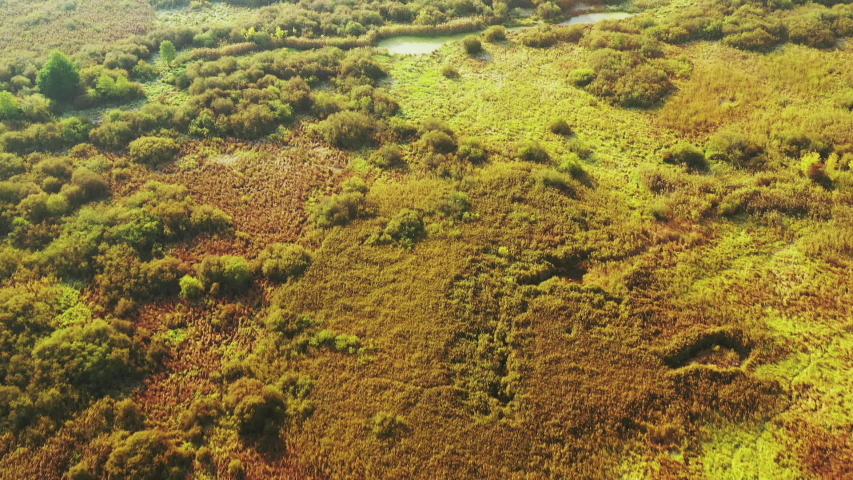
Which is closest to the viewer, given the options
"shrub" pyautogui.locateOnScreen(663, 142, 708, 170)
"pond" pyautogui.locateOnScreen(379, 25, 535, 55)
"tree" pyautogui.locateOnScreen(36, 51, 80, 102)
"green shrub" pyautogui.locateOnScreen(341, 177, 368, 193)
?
"green shrub" pyautogui.locateOnScreen(341, 177, 368, 193)

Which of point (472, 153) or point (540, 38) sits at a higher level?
point (540, 38)

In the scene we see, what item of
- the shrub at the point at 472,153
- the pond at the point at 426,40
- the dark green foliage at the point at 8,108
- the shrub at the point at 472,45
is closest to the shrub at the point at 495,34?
the shrub at the point at 472,45

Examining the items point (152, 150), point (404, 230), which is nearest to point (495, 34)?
point (404, 230)

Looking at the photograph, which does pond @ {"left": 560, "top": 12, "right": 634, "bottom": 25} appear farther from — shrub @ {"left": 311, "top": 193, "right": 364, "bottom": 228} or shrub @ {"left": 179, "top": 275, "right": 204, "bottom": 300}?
shrub @ {"left": 179, "top": 275, "right": 204, "bottom": 300}

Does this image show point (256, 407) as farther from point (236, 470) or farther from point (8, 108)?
point (8, 108)

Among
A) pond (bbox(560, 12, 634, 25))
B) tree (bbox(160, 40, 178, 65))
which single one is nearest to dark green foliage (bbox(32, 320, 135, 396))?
tree (bbox(160, 40, 178, 65))

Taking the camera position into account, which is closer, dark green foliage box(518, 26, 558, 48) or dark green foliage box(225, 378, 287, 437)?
dark green foliage box(225, 378, 287, 437)

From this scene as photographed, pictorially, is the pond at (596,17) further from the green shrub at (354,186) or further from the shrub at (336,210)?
the shrub at (336,210)
